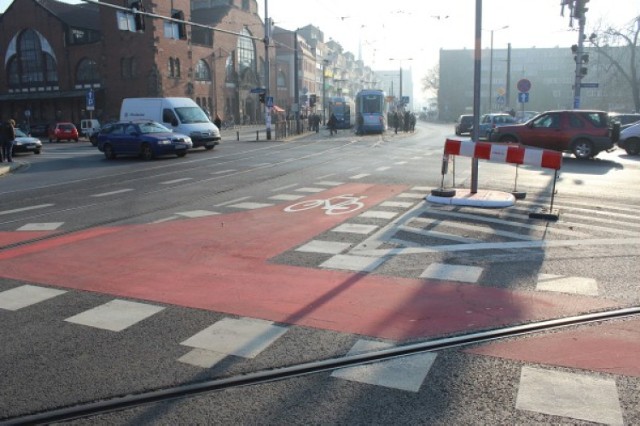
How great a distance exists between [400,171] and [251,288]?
12.2 metres

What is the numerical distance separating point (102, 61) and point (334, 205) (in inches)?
2297

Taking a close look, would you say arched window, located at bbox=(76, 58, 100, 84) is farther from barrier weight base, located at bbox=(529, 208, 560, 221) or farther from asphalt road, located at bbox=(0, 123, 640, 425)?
barrier weight base, located at bbox=(529, 208, 560, 221)

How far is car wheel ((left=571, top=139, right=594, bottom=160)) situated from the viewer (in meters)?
20.5

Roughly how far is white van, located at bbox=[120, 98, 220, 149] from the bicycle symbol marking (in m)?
18.0

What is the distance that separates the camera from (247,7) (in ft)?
268

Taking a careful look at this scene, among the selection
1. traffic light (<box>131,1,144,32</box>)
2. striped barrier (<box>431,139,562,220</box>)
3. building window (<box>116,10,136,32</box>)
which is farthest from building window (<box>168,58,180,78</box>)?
striped barrier (<box>431,139,562,220</box>)

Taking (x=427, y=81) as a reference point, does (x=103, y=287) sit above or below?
below

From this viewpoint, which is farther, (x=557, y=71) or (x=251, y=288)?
(x=557, y=71)

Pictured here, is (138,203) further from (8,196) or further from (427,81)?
(427,81)

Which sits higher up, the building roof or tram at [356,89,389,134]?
the building roof

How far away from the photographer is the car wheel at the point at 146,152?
23969mm

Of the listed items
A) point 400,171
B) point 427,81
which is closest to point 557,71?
point 427,81

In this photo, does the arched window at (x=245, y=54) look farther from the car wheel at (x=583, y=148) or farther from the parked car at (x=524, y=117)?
the car wheel at (x=583, y=148)

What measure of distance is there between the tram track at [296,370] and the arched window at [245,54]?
7593 centimetres
